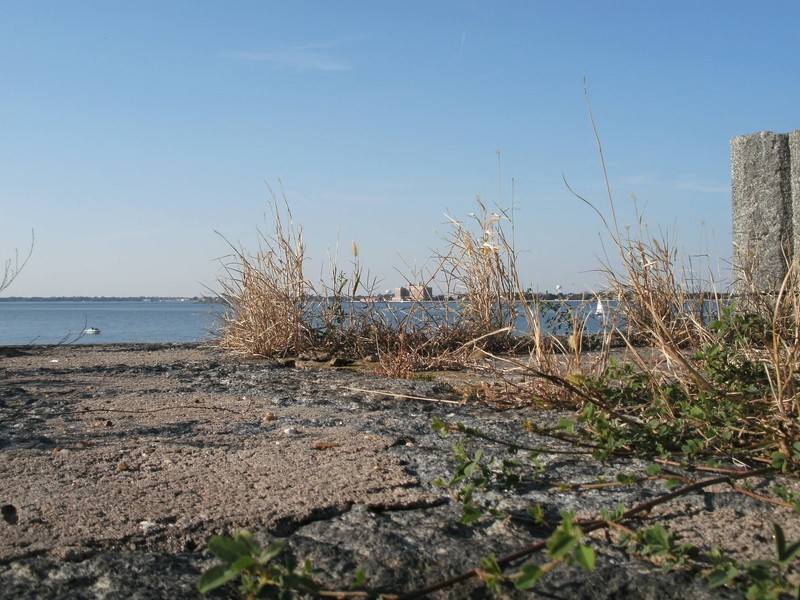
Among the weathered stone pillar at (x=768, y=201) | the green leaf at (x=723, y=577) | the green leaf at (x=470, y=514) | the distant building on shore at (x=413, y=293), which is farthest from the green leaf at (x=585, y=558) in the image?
the weathered stone pillar at (x=768, y=201)

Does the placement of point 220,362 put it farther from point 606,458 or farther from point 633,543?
point 633,543

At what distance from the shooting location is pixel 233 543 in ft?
3.73

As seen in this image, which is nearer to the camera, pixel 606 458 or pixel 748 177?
pixel 606 458

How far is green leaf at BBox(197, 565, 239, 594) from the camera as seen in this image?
3.56ft

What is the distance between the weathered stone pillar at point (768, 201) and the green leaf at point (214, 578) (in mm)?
4305

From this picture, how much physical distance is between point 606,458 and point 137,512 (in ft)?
3.68

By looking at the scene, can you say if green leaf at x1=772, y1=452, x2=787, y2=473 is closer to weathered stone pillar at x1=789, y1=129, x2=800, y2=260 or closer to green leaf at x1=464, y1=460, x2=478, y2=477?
green leaf at x1=464, y1=460, x2=478, y2=477

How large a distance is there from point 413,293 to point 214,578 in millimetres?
3783

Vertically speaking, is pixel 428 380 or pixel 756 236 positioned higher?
pixel 756 236

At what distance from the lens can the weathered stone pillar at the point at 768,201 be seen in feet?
16.0

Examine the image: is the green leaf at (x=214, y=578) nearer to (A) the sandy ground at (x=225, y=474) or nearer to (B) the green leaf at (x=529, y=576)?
(A) the sandy ground at (x=225, y=474)

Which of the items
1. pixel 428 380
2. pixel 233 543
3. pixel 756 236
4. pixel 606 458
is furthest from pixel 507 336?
pixel 233 543

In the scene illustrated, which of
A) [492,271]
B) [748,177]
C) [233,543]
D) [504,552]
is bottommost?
[504,552]

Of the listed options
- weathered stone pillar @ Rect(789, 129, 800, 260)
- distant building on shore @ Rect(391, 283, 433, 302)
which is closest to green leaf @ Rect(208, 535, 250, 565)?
distant building on shore @ Rect(391, 283, 433, 302)
